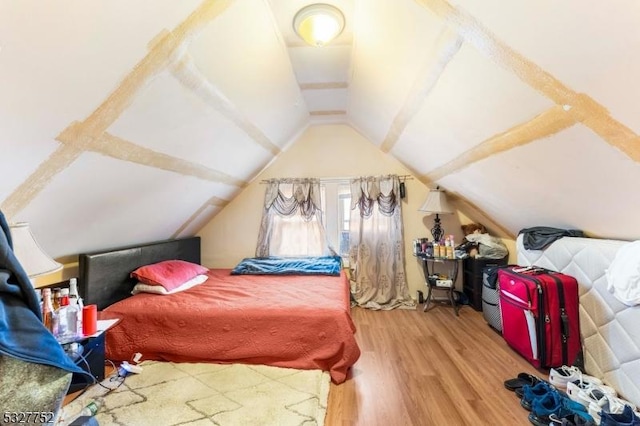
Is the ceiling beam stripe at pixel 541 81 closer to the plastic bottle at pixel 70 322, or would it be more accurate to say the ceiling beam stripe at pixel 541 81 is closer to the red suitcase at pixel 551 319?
the red suitcase at pixel 551 319

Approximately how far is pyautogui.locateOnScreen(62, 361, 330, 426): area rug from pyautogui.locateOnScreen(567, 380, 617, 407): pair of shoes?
160cm

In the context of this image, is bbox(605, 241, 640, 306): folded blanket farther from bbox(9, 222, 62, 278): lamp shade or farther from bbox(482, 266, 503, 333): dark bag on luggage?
bbox(9, 222, 62, 278): lamp shade

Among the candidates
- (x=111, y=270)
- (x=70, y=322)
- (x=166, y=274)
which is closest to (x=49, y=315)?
(x=70, y=322)

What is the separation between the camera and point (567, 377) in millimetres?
2006

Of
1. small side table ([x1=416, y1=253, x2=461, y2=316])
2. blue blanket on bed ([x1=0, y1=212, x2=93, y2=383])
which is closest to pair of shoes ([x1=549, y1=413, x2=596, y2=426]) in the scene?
small side table ([x1=416, y1=253, x2=461, y2=316])

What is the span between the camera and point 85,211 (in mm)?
2090

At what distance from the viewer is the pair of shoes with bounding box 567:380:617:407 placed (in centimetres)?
181

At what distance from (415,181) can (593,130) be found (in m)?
2.72

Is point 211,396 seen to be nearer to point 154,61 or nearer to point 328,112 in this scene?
point 154,61

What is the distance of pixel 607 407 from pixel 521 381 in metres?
0.45

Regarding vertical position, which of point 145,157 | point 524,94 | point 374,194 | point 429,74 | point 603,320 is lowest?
point 603,320

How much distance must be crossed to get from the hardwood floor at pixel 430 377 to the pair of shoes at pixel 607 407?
1.16ft

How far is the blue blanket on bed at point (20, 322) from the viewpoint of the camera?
827 millimetres

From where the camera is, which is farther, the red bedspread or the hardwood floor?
the red bedspread
